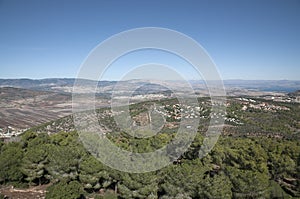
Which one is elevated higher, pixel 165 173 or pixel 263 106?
pixel 165 173

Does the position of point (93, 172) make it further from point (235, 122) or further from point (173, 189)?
point (235, 122)

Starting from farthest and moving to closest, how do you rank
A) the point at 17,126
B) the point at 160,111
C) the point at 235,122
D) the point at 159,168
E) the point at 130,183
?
the point at 17,126, the point at 160,111, the point at 235,122, the point at 159,168, the point at 130,183

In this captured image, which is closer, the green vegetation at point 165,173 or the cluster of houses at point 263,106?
the green vegetation at point 165,173

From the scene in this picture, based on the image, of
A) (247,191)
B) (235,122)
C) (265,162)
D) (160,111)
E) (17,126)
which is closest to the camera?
(247,191)

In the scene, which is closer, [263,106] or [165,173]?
[165,173]

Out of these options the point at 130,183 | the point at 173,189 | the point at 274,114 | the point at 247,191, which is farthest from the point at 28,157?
the point at 274,114

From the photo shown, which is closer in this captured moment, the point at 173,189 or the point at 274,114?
the point at 173,189

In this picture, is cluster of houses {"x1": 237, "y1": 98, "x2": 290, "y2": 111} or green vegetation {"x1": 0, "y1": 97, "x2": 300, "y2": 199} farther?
cluster of houses {"x1": 237, "y1": 98, "x2": 290, "y2": 111}

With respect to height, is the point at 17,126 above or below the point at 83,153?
below
